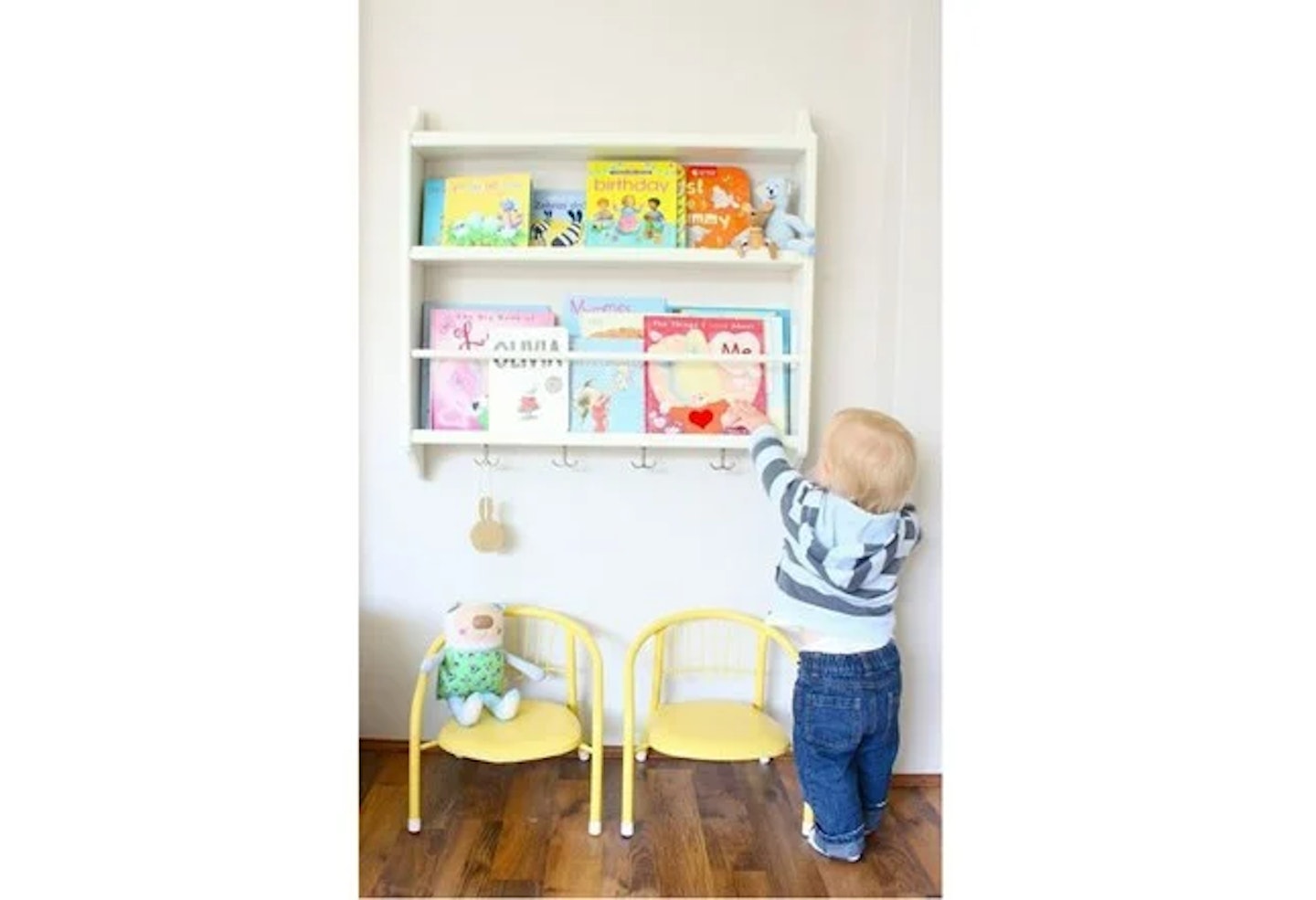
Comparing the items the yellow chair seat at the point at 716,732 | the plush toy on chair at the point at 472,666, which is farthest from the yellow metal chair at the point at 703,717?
the plush toy on chair at the point at 472,666

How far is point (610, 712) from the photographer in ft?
6.84

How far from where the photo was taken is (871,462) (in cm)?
175

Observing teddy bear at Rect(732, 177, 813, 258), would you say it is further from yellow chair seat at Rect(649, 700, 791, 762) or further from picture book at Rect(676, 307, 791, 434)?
yellow chair seat at Rect(649, 700, 791, 762)

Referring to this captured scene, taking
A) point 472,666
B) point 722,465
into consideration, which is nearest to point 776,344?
point 722,465

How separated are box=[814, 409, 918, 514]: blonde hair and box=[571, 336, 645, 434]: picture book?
1.26ft

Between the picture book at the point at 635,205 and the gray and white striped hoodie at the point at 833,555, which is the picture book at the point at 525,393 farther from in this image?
the gray and white striped hoodie at the point at 833,555

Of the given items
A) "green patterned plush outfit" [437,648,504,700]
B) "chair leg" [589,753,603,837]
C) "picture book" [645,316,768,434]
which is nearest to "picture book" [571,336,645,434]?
"picture book" [645,316,768,434]

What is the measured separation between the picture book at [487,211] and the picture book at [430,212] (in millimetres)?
24

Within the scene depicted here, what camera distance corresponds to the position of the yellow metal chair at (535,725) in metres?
1.77

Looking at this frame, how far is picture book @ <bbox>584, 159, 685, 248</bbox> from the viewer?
188cm
